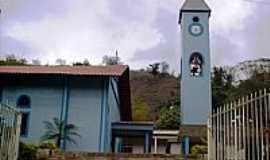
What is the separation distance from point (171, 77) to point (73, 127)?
2751 centimetres

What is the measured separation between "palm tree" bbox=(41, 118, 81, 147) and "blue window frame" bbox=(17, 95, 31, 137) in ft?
2.59

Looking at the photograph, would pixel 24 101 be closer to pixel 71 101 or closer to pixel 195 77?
pixel 71 101

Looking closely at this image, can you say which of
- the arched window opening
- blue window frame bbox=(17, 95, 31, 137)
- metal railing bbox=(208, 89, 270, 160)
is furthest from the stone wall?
the arched window opening

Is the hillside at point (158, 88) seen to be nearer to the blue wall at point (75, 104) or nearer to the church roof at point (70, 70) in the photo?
the church roof at point (70, 70)

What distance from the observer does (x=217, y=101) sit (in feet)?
107

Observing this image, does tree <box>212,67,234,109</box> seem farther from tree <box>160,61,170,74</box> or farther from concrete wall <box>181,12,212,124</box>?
tree <box>160,61,170,74</box>

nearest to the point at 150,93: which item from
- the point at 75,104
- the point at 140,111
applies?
the point at 140,111

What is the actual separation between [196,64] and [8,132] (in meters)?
16.3

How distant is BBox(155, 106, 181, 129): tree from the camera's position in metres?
33.2

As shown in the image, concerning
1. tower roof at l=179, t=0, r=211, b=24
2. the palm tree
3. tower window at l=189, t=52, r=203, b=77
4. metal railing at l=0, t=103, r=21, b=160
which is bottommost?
metal railing at l=0, t=103, r=21, b=160

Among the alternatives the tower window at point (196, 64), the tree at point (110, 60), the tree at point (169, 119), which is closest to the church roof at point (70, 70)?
the tower window at point (196, 64)

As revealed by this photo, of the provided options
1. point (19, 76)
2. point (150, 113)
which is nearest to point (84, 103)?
point (19, 76)

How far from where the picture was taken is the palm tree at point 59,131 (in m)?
18.1

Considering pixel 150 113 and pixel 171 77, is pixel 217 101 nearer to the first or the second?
pixel 150 113
